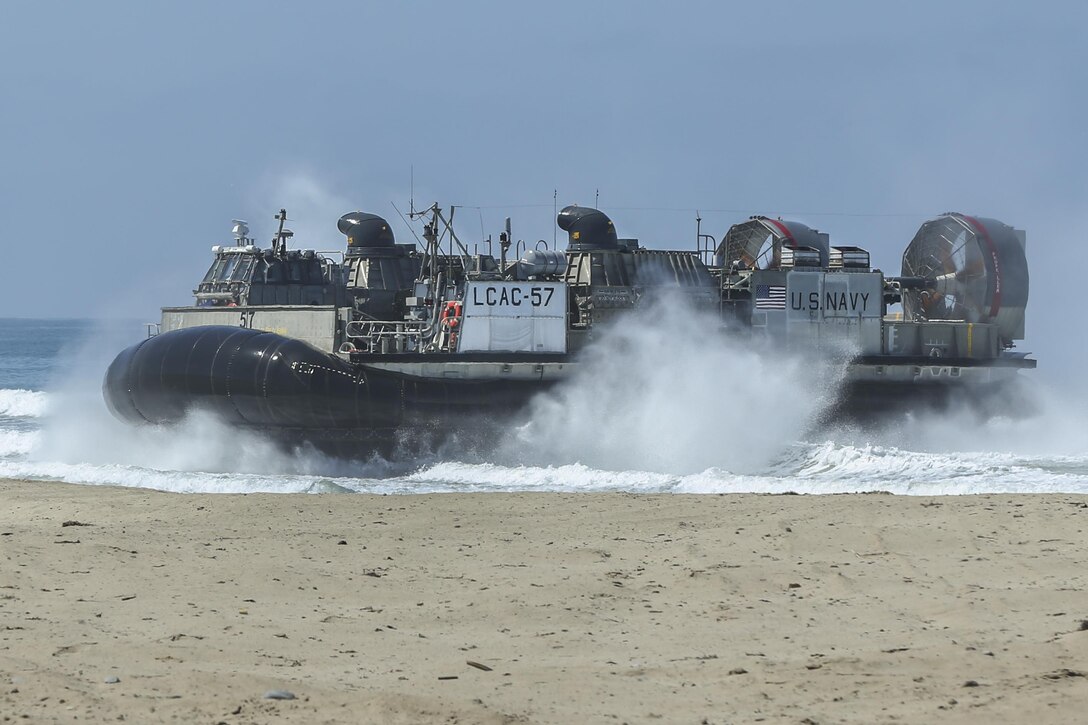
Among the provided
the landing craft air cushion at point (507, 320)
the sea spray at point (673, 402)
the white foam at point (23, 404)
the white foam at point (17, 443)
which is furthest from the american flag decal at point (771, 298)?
the white foam at point (23, 404)

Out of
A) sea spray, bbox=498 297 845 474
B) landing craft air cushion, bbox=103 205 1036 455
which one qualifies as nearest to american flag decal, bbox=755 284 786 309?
landing craft air cushion, bbox=103 205 1036 455

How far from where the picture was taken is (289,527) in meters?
9.44

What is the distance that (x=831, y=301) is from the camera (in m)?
18.1

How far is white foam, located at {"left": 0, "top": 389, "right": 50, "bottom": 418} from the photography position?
31770mm

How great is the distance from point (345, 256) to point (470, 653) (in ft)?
52.5

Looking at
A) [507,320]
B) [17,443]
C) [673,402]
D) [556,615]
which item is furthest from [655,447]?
[17,443]

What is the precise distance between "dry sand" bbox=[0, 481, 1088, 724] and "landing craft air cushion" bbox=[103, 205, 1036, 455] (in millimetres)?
5901

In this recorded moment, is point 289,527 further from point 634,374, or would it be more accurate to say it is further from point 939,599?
point 634,374

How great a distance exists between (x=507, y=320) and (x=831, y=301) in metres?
4.40

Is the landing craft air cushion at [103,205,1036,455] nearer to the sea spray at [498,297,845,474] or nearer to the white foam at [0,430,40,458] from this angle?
the sea spray at [498,297,845,474]

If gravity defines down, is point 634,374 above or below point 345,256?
below

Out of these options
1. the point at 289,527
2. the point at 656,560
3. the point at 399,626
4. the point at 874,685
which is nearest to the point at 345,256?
the point at 289,527

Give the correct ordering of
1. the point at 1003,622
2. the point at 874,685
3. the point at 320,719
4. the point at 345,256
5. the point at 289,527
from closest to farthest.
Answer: the point at 320,719, the point at 874,685, the point at 1003,622, the point at 289,527, the point at 345,256

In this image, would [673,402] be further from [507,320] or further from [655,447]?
[507,320]
